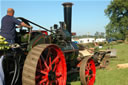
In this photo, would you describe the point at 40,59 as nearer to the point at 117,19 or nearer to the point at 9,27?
the point at 9,27

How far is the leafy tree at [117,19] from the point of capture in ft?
116

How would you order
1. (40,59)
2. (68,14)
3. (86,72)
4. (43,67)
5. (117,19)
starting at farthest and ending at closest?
1. (117,19)
2. (68,14)
3. (86,72)
4. (43,67)
5. (40,59)

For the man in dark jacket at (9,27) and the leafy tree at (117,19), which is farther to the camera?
the leafy tree at (117,19)

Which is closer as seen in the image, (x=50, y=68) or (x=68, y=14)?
(x=50, y=68)

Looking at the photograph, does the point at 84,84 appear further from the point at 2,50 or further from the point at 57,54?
the point at 2,50

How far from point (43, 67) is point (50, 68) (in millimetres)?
182

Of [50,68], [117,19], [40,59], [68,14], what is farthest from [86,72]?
[117,19]

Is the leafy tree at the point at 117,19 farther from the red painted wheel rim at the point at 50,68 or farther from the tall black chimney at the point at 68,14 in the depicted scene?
the red painted wheel rim at the point at 50,68

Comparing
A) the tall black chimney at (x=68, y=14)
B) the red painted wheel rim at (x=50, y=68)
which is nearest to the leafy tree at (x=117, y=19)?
the tall black chimney at (x=68, y=14)

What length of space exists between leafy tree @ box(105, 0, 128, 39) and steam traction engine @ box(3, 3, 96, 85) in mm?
32875

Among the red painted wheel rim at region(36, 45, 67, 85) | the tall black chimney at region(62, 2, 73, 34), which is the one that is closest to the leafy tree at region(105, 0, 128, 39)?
the tall black chimney at region(62, 2, 73, 34)

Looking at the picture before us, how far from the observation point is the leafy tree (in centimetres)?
3522

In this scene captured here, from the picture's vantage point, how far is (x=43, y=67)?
332cm

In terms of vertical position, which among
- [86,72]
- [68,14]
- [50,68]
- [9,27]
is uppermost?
[68,14]
